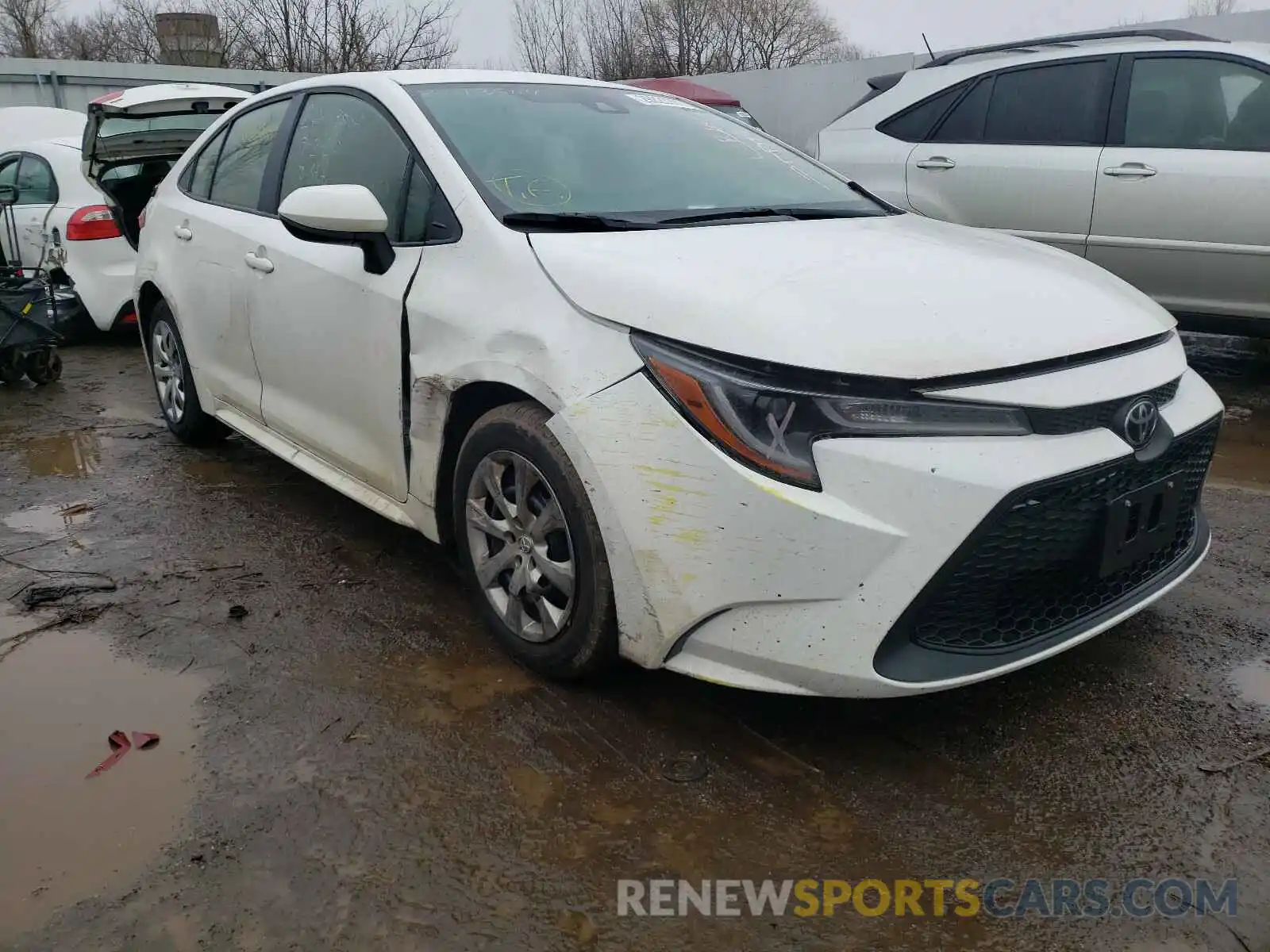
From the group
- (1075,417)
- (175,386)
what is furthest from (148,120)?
(1075,417)

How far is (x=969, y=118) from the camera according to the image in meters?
5.88

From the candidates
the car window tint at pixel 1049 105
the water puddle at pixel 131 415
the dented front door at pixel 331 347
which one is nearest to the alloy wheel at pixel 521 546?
the dented front door at pixel 331 347

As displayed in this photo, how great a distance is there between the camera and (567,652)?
2.58 meters

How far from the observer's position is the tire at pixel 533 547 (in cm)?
242

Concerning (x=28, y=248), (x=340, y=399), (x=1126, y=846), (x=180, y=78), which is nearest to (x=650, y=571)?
(x=1126, y=846)

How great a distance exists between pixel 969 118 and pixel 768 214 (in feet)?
11.4

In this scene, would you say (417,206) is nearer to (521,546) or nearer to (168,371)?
(521,546)

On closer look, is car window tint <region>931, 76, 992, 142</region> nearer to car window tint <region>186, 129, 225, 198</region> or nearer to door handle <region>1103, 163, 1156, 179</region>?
door handle <region>1103, 163, 1156, 179</region>

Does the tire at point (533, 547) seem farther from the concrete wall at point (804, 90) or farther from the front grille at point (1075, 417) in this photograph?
the concrete wall at point (804, 90)

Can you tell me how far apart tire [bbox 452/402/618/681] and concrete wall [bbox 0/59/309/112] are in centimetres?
1641

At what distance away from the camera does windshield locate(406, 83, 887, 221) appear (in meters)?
2.91

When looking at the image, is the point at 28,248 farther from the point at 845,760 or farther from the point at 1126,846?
the point at 1126,846

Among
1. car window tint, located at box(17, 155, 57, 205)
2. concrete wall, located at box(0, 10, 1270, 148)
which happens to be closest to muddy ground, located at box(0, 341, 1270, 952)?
car window tint, located at box(17, 155, 57, 205)

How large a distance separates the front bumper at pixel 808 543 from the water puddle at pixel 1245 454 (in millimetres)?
2401
